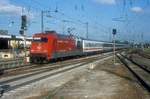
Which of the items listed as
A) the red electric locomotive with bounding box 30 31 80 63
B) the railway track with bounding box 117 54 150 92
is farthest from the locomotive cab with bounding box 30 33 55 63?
the railway track with bounding box 117 54 150 92

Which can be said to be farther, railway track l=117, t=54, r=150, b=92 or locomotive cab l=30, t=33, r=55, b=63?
locomotive cab l=30, t=33, r=55, b=63

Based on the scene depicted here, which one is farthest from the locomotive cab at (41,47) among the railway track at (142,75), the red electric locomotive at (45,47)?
the railway track at (142,75)

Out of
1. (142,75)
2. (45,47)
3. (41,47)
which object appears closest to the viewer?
(142,75)

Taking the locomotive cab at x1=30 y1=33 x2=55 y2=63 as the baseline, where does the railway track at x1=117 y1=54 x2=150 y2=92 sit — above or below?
below

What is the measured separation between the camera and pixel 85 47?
65.3 metres

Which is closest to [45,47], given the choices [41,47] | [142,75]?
[41,47]

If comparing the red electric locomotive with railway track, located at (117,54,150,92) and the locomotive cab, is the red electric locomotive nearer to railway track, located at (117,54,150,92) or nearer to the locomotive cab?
the locomotive cab

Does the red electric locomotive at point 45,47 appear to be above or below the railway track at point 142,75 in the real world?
above

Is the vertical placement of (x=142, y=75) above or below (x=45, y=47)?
below

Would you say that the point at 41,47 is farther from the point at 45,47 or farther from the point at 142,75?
the point at 142,75

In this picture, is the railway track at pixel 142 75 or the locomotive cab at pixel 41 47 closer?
the railway track at pixel 142 75

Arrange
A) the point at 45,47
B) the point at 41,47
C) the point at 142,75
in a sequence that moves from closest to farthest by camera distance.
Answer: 1. the point at 142,75
2. the point at 45,47
3. the point at 41,47

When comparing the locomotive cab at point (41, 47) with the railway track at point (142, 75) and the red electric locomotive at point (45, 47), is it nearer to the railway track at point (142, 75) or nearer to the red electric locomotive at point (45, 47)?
the red electric locomotive at point (45, 47)

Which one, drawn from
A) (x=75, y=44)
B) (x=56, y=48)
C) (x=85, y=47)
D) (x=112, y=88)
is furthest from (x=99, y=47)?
(x=112, y=88)
